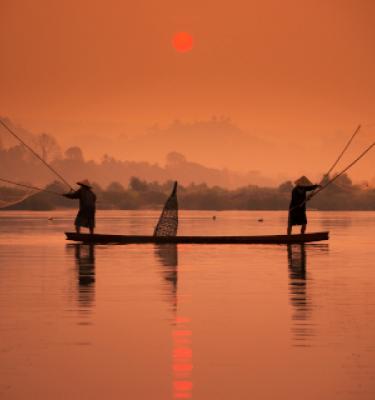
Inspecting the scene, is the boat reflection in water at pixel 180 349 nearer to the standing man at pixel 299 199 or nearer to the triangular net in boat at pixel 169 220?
the standing man at pixel 299 199

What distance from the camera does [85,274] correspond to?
19.4 metres

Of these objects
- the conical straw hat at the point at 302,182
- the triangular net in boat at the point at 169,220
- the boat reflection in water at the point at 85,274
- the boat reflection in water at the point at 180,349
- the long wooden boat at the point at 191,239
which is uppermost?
the conical straw hat at the point at 302,182

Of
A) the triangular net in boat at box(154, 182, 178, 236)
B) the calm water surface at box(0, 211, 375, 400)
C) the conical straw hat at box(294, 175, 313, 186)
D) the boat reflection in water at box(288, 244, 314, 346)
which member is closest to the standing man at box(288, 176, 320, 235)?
the conical straw hat at box(294, 175, 313, 186)

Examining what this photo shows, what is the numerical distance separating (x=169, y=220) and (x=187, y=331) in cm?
1957

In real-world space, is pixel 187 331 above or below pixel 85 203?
below

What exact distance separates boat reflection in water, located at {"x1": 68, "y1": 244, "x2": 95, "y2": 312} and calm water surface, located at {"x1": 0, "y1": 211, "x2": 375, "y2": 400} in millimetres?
45

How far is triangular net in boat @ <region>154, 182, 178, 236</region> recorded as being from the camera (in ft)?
100

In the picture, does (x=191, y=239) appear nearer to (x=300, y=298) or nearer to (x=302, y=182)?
(x=302, y=182)

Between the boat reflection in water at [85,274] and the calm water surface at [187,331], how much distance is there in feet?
0.15

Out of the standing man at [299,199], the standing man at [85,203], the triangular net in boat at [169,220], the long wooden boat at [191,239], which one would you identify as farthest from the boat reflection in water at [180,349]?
the triangular net in boat at [169,220]

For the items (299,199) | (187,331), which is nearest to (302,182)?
(299,199)

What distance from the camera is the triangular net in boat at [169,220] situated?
30.6 metres

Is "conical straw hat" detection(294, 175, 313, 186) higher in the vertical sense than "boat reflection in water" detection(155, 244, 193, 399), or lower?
higher

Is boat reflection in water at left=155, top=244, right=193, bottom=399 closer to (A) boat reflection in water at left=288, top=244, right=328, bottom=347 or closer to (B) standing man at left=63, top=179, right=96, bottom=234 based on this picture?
(A) boat reflection in water at left=288, top=244, right=328, bottom=347
